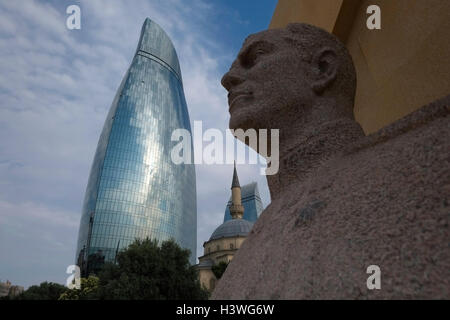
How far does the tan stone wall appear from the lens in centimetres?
340

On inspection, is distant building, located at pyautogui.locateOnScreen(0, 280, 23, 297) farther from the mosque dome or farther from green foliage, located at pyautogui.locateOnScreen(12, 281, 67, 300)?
the mosque dome

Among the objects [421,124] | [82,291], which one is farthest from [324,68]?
[82,291]

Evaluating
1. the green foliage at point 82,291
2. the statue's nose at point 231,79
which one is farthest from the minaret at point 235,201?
the statue's nose at point 231,79

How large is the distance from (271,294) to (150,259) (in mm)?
18335

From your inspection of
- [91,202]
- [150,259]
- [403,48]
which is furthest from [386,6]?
[91,202]

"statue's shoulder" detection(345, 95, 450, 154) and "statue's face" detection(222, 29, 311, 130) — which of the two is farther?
"statue's face" detection(222, 29, 311, 130)

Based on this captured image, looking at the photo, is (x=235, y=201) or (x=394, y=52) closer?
(x=394, y=52)

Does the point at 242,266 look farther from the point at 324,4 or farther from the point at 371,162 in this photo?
the point at 324,4

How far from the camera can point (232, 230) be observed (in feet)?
128

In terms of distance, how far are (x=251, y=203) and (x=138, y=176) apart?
1505 inches

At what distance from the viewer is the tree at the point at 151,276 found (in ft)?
54.7

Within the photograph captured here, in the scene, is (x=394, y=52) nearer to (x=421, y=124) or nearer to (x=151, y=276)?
(x=421, y=124)

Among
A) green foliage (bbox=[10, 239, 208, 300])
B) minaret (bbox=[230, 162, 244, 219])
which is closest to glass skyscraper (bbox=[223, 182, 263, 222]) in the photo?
minaret (bbox=[230, 162, 244, 219])

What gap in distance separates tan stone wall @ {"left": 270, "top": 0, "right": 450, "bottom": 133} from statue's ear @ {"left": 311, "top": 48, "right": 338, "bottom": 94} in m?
1.41
